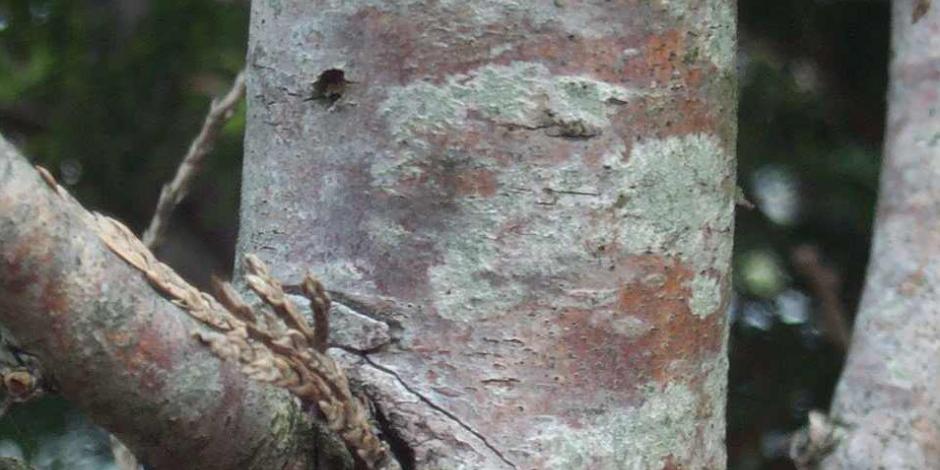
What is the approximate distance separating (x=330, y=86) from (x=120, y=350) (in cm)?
24

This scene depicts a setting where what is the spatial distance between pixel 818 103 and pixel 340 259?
4.14 feet

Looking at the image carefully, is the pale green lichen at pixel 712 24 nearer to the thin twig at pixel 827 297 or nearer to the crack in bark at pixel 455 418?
the crack in bark at pixel 455 418

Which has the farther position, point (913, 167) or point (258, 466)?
point (913, 167)

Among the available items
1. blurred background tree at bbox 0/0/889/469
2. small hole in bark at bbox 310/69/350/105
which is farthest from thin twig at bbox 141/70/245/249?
blurred background tree at bbox 0/0/889/469

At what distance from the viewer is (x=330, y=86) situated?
0.73m

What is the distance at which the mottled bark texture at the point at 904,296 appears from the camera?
3.43 ft

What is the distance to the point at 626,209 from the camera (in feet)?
2.34

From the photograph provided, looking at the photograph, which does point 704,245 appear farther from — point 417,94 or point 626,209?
point 417,94

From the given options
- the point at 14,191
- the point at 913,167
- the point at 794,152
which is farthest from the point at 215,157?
the point at 14,191

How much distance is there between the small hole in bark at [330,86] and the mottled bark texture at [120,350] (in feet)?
0.57

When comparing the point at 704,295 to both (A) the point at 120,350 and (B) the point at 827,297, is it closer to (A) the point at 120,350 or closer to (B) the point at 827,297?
(A) the point at 120,350

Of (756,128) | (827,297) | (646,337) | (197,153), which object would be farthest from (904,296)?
(756,128)

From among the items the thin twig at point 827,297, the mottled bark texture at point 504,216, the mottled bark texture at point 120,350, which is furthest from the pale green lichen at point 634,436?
the thin twig at point 827,297

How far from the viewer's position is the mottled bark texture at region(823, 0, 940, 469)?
3.43 feet
